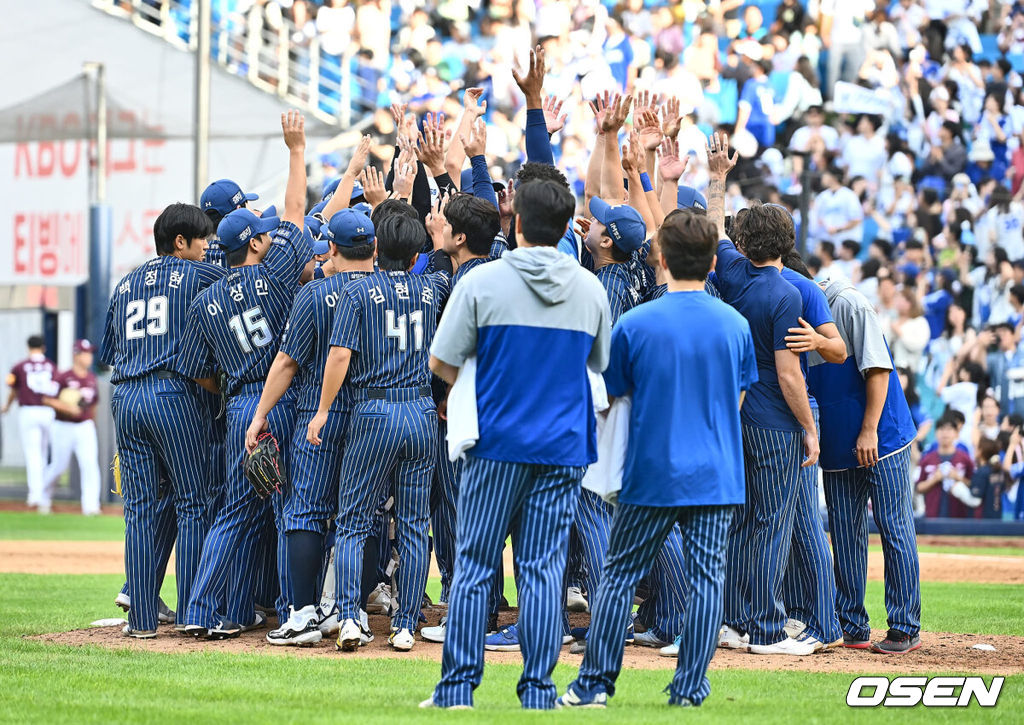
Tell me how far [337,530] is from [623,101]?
2898 millimetres

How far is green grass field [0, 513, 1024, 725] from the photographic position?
552 centimetres

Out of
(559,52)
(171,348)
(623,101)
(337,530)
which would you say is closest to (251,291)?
(171,348)

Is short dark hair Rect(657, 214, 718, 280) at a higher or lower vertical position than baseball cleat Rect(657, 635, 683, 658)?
higher

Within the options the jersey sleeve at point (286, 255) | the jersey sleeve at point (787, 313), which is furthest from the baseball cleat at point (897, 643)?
the jersey sleeve at point (286, 255)

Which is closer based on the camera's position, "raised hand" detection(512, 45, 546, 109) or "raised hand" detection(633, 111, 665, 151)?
"raised hand" detection(512, 45, 546, 109)

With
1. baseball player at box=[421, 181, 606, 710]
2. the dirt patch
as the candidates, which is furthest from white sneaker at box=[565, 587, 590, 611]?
baseball player at box=[421, 181, 606, 710]

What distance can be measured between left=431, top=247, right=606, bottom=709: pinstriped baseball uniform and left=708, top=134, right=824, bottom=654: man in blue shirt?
2.00 meters

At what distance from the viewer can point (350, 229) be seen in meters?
7.58

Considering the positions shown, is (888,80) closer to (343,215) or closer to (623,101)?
(623,101)

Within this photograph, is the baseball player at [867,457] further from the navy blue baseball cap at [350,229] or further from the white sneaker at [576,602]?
the navy blue baseball cap at [350,229]

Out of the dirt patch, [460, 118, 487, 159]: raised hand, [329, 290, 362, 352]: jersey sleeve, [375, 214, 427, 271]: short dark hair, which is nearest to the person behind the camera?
the dirt patch

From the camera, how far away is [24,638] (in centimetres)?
820

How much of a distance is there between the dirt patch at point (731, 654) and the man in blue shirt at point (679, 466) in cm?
147

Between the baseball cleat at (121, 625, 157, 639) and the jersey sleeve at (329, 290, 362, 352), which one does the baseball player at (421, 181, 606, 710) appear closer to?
the jersey sleeve at (329, 290, 362, 352)
